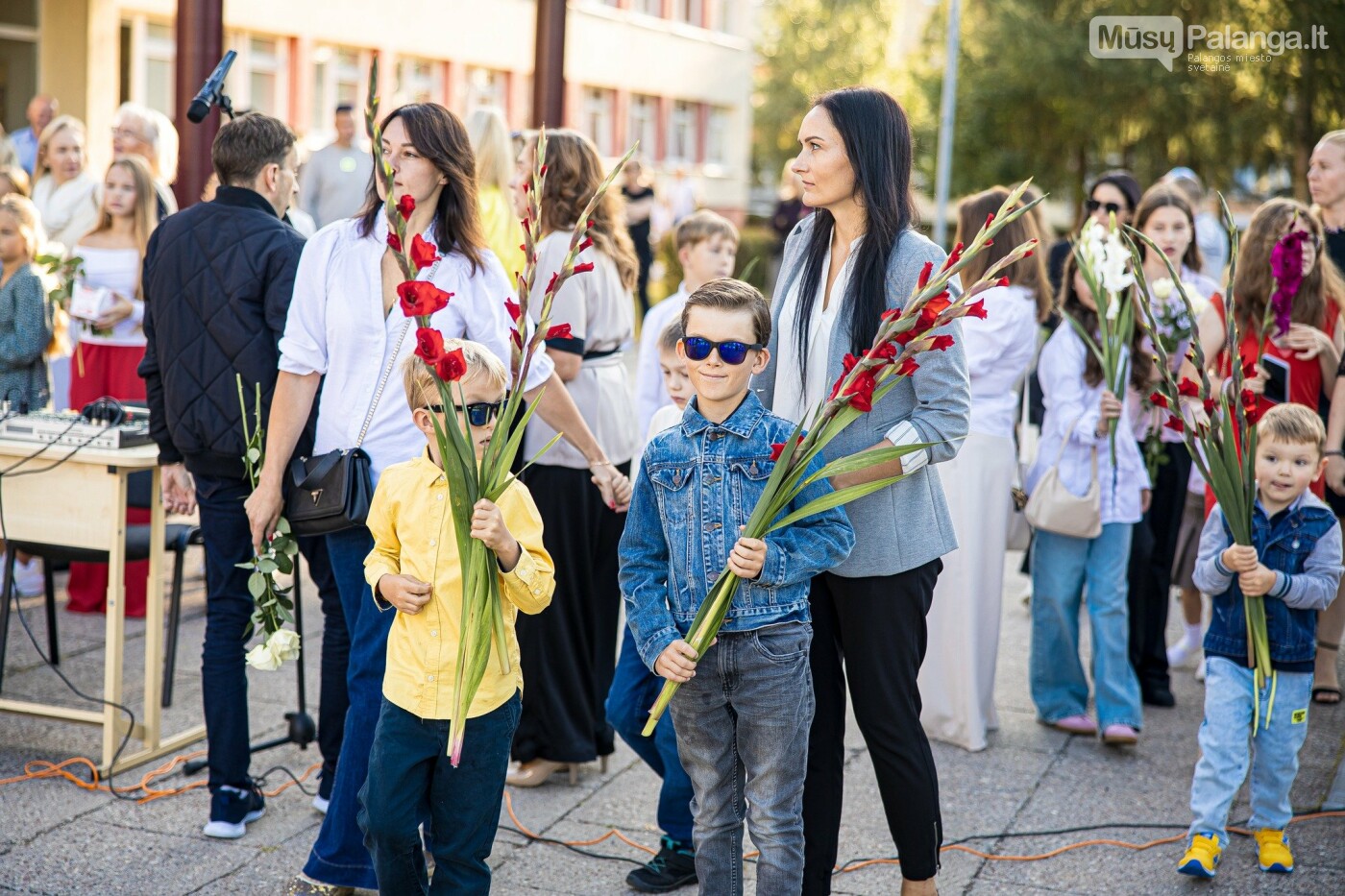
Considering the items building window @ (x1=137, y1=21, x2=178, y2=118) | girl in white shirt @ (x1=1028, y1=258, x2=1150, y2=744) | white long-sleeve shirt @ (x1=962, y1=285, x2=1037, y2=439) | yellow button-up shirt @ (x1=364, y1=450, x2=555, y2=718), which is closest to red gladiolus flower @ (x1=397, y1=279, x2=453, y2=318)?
yellow button-up shirt @ (x1=364, y1=450, x2=555, y2=718)

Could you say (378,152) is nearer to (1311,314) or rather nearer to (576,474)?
(576,474)

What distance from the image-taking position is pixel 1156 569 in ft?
20.6

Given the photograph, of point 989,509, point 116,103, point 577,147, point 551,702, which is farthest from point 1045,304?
point 116,103

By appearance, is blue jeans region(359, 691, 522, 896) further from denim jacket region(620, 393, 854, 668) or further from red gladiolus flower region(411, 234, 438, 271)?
red gladiolus flower region(411, 234, 438, 271)

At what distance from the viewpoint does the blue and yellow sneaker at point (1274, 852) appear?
4.24 metres

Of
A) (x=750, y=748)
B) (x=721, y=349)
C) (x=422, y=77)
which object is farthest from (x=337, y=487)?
(x=422, y=77)

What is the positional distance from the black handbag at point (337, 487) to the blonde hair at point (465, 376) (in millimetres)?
425

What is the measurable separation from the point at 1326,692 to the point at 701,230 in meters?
3.32

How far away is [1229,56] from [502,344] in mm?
13254

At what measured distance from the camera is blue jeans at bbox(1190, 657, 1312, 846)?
166 inches

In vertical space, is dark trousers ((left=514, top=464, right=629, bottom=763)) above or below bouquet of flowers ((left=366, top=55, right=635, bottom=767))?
below

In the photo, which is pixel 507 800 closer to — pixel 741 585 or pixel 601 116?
pixel 741 585

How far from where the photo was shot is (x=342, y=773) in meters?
3.73

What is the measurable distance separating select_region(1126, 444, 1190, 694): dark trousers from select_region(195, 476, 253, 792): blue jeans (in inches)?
139
